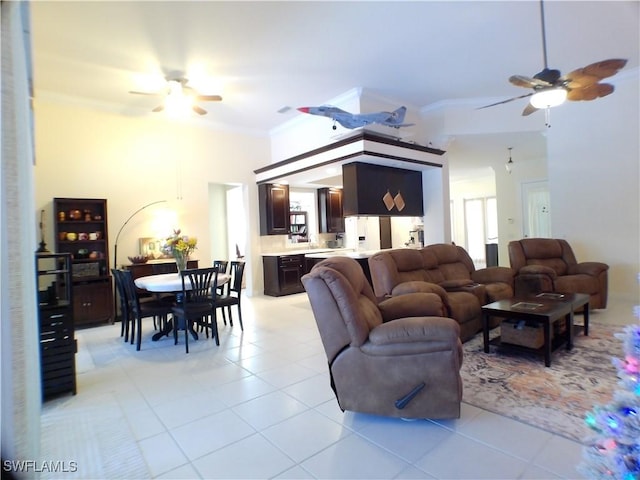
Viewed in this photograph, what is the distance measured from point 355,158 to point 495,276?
8.37 ft

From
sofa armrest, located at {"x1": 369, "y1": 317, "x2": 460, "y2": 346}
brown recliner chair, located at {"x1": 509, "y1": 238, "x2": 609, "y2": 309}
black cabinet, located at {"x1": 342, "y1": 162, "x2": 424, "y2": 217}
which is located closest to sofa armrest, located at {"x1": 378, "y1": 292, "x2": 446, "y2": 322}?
sofa armrest, located at {"x1": 369, "y1": 317, "x2": 460, "y2": 346}

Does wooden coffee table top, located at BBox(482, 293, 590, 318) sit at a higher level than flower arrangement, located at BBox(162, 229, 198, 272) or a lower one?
lower

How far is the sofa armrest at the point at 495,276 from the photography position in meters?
4.33

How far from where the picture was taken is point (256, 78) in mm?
4652

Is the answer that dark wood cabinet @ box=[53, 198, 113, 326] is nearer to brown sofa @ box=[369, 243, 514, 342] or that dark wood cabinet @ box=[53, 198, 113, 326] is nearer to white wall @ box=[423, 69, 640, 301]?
brown sofa @ box=[369, 243, 514, 342]

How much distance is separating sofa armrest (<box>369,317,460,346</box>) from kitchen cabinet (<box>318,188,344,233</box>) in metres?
5.95

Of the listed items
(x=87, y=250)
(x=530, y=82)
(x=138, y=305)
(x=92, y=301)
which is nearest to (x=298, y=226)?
(x=87, y=250)

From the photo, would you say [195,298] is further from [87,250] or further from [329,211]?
[329,211]

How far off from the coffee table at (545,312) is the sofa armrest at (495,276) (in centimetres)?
82

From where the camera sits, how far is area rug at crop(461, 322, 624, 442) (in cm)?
208

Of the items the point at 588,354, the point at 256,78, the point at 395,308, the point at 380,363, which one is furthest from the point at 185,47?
the point at 588,354

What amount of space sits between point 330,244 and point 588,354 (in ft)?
18.5

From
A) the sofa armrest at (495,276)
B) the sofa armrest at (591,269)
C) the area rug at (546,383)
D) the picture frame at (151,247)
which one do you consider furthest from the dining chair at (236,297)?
the sofa armrest at (591,269)

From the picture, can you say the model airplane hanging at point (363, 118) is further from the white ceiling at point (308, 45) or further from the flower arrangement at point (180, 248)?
the flower arrangement at point (180, 248)
